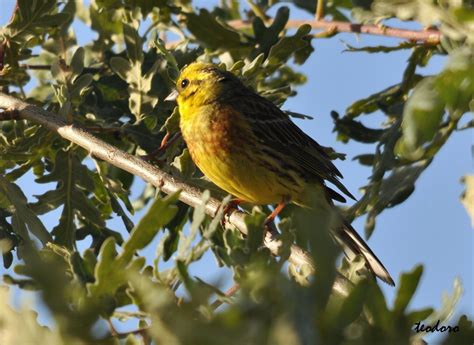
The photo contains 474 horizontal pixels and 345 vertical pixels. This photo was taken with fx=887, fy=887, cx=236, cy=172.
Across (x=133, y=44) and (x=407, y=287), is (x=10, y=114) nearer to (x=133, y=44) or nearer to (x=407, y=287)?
(x=133, y=44)

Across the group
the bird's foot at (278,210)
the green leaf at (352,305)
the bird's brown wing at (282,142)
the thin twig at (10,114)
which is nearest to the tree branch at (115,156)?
the thin twig at (10,114)

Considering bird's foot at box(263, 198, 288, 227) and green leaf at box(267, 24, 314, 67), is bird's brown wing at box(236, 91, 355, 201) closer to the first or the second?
bird's foot at box(263, 198, 288, 227)

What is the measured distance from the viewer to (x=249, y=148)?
4.73m

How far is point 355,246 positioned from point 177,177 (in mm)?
1141

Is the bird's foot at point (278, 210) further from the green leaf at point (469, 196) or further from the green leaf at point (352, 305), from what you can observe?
the green leaf at point (352, 305)

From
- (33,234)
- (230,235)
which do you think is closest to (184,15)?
(33,234)

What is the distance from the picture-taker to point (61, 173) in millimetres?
4289

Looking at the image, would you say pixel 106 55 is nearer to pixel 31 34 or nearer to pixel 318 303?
pixel 31 34

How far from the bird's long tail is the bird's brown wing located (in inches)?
10.8

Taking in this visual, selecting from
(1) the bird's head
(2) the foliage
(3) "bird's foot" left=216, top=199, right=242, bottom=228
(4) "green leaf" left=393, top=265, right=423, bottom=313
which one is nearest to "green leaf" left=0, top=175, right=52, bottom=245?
(2) the foliage

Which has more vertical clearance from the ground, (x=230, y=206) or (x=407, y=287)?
(x=407, y=287)

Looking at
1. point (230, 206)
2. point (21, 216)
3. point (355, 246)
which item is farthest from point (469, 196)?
point (21, 216)

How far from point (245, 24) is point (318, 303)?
3.87 metres

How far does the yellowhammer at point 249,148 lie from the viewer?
14.6ft
